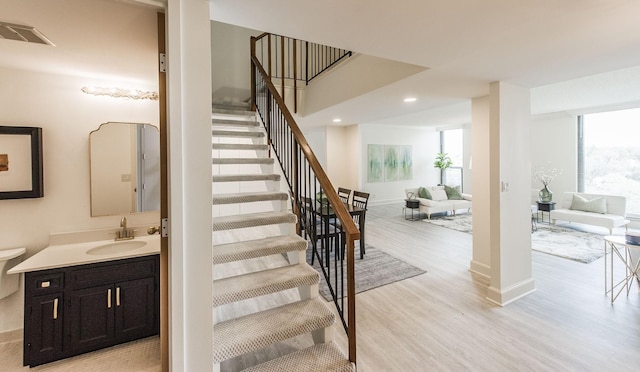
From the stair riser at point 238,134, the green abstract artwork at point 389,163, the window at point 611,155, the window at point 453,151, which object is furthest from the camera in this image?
the window at point 453,151

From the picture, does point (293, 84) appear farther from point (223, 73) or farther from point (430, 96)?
point (430, 96)

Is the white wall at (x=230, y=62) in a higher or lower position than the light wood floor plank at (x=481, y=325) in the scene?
higher

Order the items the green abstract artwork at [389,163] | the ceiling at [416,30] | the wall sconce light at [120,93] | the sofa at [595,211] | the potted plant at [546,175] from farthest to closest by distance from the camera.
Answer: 1. the green abstract artwork at [389,163]
2. the potted plant at [546,175]
3. the sofa at [595,211]
4. the wall sconce light at [120,93]
5. the ceiling at [416,30]

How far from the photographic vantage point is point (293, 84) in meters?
4.98

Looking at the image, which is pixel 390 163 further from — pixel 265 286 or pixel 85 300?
pixel 85 300

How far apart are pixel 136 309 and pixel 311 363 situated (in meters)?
1.49

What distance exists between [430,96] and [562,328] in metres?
2.76

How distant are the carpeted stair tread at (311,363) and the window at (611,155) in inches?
298

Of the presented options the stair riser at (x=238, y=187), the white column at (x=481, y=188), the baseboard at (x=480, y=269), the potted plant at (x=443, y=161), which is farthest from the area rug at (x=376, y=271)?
the potted plant at (x=443, y=161)

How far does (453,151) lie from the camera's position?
945cm

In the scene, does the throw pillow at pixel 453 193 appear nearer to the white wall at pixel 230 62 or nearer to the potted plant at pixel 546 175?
the potted plant at pixel 546 175

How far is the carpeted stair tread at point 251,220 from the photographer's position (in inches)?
91.4

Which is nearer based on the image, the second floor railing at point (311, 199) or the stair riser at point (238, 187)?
the second floor railing at point (311, 199)

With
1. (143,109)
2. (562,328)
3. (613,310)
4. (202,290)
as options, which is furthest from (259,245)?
(613,310)
